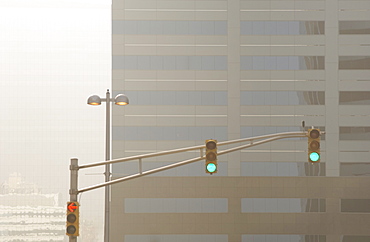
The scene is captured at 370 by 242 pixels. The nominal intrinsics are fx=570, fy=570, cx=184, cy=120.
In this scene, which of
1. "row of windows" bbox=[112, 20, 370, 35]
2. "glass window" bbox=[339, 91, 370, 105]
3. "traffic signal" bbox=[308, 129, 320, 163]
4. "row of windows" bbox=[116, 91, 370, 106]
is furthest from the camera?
"row of windows" bbox=[112, 20, 370, 35]

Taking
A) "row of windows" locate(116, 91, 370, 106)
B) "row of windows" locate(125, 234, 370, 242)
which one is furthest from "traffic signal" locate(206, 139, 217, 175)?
"row of windows" locate(125, 234, 370, 242)

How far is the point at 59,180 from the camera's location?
30531 millimetres

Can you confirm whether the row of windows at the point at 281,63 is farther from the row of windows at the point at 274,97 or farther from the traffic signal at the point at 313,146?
the traffic signal at the point at 313,146

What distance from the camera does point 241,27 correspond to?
3103cm

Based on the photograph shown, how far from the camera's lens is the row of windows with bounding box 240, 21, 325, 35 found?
31.0m

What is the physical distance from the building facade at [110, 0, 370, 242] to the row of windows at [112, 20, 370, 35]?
0.18ft

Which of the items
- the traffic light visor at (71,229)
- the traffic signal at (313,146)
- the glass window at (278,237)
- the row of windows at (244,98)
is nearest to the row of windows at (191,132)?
the row of windows at (244,98)

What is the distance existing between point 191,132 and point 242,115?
291cm

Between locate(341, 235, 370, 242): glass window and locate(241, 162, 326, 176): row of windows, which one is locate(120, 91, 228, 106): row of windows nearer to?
locate(241, 162, 326, 176): row of windows

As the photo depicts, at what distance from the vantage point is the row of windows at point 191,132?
30.8 m

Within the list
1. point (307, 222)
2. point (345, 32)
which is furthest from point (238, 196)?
point (345, 32)

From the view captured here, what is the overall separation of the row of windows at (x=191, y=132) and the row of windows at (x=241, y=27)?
517 centimetres

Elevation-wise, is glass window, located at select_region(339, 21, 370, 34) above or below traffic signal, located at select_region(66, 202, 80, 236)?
above

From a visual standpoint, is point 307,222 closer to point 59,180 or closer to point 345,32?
point 345,32
